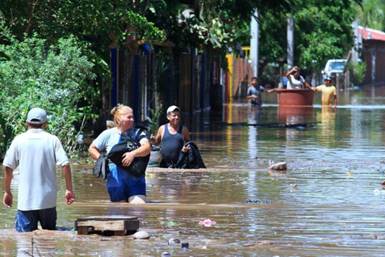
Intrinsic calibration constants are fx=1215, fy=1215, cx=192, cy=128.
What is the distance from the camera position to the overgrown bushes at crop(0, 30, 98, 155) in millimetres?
19484

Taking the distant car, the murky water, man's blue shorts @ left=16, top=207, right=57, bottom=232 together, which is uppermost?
the distant car

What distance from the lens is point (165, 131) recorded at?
18.6 m

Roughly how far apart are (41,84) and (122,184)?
269 inches

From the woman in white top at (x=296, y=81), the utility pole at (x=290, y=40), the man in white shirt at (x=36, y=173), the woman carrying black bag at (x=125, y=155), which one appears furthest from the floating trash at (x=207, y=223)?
the utility pole at (x=290, y=40)

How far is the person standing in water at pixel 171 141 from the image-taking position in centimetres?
1853

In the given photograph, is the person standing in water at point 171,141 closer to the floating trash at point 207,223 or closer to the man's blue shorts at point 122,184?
the man's blue shorts at point 122,184

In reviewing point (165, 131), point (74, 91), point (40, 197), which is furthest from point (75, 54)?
point (40, 197)

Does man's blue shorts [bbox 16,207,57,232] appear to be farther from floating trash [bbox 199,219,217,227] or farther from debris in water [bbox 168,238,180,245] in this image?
floating trash [bbox 199,219,217,227]

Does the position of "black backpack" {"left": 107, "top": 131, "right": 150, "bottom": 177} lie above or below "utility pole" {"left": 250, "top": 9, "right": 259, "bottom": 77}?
below

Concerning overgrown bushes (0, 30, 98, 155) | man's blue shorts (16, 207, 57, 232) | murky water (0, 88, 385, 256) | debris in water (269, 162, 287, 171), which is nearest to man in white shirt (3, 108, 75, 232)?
man's blue shorts (16, 207, 57, 232)

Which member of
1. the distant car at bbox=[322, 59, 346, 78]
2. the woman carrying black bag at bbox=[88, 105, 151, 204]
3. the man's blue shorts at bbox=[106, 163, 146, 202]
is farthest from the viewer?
the distant car at bbox=[322, 59, 346, 78]

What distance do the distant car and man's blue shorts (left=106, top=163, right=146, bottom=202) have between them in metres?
62.8

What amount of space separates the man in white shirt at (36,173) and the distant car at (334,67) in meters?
65.2

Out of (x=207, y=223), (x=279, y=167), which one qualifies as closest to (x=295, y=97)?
(x=279, y=167)
